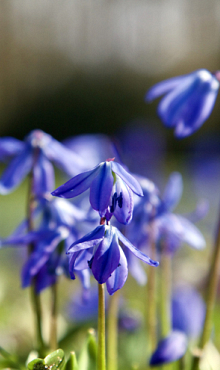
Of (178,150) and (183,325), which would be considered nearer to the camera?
(183,325)

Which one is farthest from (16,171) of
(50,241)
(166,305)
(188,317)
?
(188,317)

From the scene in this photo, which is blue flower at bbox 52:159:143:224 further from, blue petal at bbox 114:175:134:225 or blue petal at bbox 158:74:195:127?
blue petal at bbox 158:74:195:127

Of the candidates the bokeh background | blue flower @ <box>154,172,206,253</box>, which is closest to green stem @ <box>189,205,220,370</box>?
blue flower @ <box>154,172,206,253</box>

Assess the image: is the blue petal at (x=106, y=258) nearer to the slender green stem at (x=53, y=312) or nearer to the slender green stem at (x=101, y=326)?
the slender green stem at (x=101, y=326)

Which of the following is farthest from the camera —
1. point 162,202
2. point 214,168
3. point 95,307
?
point 214,168

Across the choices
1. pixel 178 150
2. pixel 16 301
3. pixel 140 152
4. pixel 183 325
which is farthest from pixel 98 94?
pixel 183 325

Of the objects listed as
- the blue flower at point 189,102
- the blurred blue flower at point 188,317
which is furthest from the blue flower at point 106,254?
the blurred blue flower at point 188,317

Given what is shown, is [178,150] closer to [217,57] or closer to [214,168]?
[217,57]
